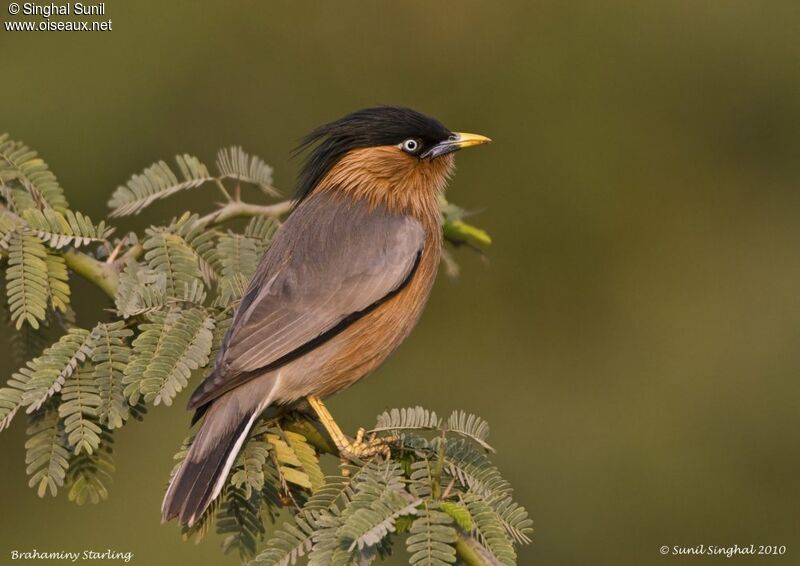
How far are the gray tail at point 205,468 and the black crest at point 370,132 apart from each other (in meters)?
1.79

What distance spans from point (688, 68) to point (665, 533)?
409cm

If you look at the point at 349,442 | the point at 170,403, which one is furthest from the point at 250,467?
the point at 349,442

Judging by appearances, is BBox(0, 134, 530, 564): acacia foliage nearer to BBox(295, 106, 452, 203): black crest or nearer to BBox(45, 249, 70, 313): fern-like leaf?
BBox(45, 249, 70, 313): fern-like leaf

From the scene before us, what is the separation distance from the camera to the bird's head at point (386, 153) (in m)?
5.38

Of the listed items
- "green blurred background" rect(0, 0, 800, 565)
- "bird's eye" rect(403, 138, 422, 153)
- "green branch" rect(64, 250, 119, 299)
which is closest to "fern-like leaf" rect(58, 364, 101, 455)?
"green branch" rect(64, 250, 119, 299)

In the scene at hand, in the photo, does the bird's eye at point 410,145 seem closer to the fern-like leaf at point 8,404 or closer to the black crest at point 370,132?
the black crest at point 370,132

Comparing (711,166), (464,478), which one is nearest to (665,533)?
(711,166)

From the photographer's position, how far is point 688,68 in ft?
30.8

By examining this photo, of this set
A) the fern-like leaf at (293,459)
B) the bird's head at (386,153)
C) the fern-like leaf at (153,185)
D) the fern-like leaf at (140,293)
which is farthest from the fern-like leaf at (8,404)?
the bird's head at (386,153)

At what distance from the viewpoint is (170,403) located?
393cm

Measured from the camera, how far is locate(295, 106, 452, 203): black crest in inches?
212

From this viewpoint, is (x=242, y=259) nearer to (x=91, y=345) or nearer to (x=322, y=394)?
(x=322, y=394)

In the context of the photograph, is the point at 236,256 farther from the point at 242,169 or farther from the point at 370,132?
the point at 370,132

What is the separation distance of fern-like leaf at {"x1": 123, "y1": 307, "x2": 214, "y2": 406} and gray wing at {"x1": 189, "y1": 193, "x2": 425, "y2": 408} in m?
0.15
